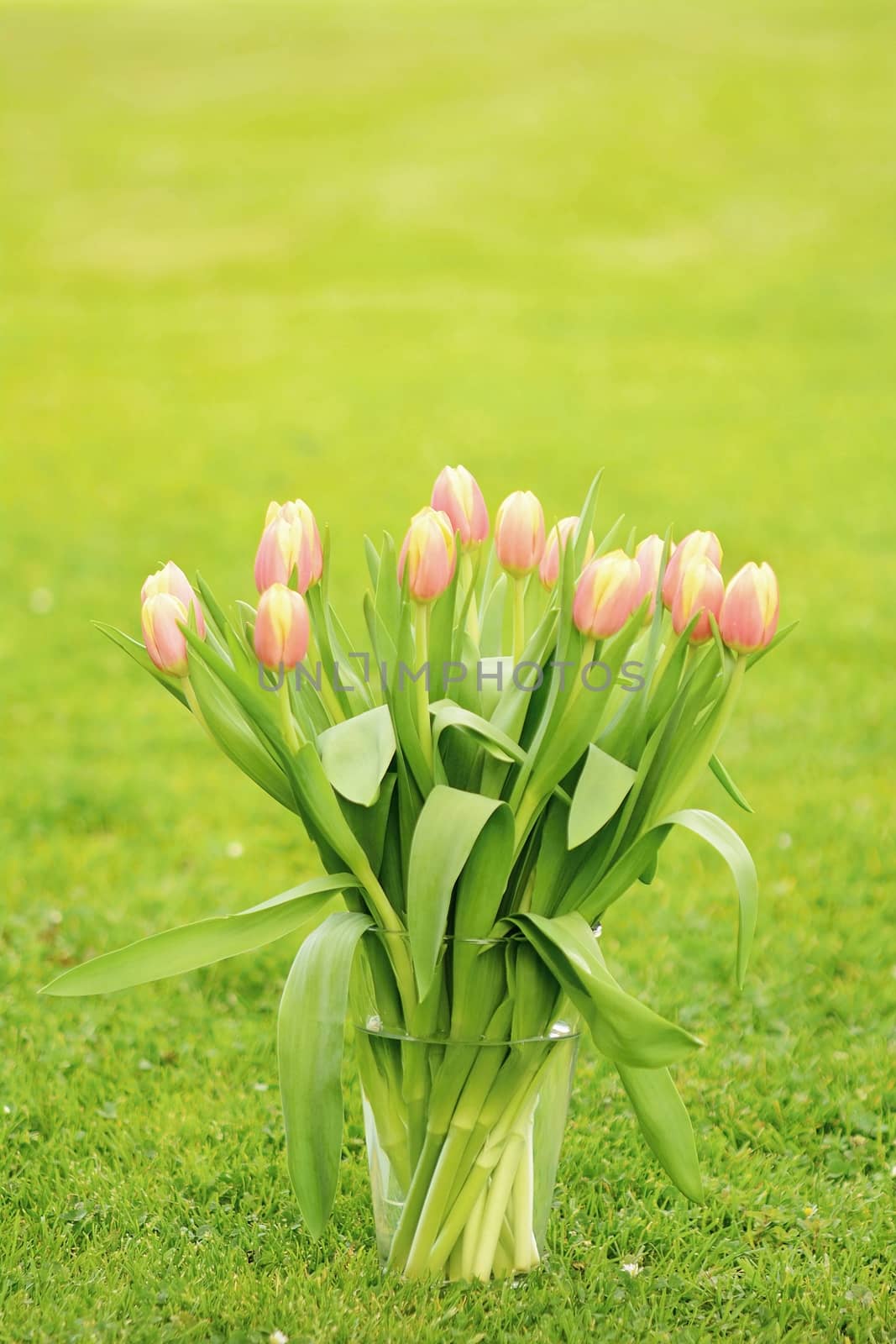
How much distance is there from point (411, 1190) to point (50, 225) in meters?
14.3

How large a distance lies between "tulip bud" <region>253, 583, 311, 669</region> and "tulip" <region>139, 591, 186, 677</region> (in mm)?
109

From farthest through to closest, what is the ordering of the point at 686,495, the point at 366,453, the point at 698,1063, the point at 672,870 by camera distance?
the point at 366,453 < the point at 686,495 < the point at 672,870 < the point at 698,1063

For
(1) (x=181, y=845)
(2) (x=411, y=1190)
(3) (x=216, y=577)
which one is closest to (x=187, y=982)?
(1) (x=181, y=845)

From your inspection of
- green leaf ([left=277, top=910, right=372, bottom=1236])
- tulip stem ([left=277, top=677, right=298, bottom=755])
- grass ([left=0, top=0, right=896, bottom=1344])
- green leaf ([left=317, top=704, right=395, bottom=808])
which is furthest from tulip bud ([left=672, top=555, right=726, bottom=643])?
grass ([left=0, top=0, right=896, bottom=1344])

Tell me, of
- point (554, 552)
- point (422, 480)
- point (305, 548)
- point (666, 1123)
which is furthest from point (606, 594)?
point (422, 480)

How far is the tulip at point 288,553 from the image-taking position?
185cm

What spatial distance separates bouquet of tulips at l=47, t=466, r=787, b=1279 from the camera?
1.79 m

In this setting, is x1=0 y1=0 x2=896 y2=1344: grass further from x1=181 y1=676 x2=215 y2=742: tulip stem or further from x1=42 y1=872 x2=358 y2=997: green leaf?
x1=181 y1=676 x2=215 y2=742: tulip stem

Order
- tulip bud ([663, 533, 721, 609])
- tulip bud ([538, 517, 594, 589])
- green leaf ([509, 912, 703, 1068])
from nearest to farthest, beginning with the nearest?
green leaf ([509, 912, 703, 1068]) → tulip bud ([663, 533, 721, 609]) → tulip bud ([538, 517, 594, 589])

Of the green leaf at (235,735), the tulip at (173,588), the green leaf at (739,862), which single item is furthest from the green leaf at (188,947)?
the green leaf at (739,862)

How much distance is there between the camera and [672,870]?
3.95 meters

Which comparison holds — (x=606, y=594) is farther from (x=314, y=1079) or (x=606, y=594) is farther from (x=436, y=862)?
(x=314, y=1079)

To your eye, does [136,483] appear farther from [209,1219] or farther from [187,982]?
[209,1219]

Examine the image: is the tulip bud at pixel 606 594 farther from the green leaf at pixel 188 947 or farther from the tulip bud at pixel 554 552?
the green leaf at pixel 188 947
